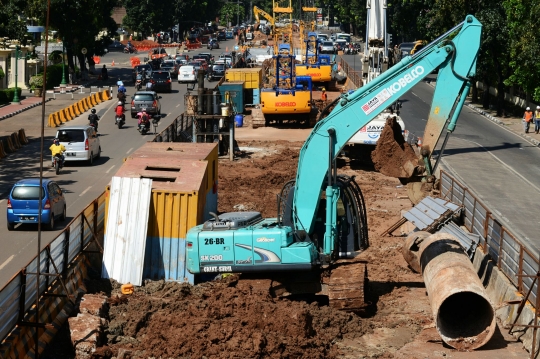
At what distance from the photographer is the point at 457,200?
2598 cm

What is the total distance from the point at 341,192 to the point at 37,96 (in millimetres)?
49331

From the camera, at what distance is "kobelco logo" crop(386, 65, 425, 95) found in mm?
18609

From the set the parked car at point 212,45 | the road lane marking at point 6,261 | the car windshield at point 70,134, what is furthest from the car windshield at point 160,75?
the parked car at point 212,45

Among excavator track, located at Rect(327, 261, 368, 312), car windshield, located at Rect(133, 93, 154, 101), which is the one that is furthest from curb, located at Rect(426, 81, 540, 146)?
excavator track, located at Rect(327, 261, 368, 312)

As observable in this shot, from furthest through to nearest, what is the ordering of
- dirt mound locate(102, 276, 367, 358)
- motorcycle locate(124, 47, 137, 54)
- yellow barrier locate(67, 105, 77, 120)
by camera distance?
motorcycle locate(124, 47, 137, 54)
yellow barrier locate(67, 105, 77, 120)
dirt mound locate(102, 276, 367, 358)

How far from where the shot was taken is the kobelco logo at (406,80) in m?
18.6

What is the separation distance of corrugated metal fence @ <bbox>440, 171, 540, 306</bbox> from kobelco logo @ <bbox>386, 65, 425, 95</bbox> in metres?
3.99

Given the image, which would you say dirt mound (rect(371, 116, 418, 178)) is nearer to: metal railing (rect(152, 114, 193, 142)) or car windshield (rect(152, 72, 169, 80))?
metal railing (rect(152, 114, 193, 142))

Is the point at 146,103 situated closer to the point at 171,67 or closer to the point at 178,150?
the point at 178,150

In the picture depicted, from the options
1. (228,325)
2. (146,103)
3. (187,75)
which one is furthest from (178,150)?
(187,75)

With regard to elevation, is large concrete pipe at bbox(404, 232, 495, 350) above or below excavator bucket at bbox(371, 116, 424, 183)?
below

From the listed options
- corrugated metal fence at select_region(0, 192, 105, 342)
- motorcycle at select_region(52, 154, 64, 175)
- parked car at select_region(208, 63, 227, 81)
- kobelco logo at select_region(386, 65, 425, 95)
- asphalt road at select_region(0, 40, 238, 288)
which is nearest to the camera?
corrugated metal fence at select_region(0, 192, 105, 342)

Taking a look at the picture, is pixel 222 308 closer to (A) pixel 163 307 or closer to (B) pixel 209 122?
(A) pixel 163 307

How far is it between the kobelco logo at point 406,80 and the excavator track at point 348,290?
3903 millimetres
